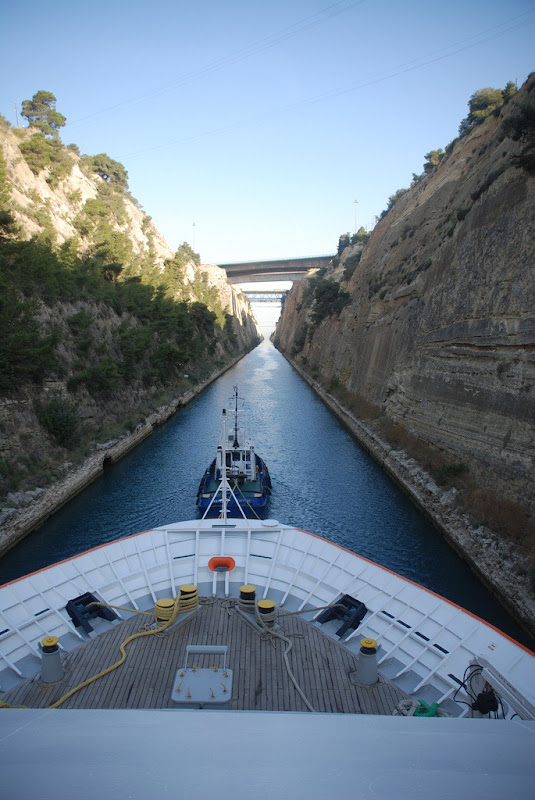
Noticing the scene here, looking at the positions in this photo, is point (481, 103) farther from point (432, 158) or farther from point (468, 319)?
point (468, 319)

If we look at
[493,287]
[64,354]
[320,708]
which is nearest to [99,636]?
[320,708]

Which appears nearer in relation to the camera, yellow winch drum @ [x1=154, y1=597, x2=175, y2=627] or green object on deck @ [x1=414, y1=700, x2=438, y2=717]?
green object on deck @ [x1=414, y1=700, x2=438, y2=717]

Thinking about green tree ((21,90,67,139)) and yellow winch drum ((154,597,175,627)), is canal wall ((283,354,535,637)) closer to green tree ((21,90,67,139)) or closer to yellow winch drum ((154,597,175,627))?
yellow winch drum ((154,597,175,627))

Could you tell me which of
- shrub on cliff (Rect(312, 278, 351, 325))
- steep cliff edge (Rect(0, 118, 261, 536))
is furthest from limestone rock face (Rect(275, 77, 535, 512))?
steep cliff edge (Rect(0, 118, 261, 536))

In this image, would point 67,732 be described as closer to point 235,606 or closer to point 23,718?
point 23,718

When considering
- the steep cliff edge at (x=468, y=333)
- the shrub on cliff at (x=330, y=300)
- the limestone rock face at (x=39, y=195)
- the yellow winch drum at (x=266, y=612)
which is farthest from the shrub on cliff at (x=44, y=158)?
the yellow winch drum at (x=266, y=612)

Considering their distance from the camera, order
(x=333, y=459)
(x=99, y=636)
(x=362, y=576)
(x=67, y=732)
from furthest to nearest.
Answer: (x=333, y=459)
(x=362, y=576)
(x=99, y=636)
(x=67, y=732)
